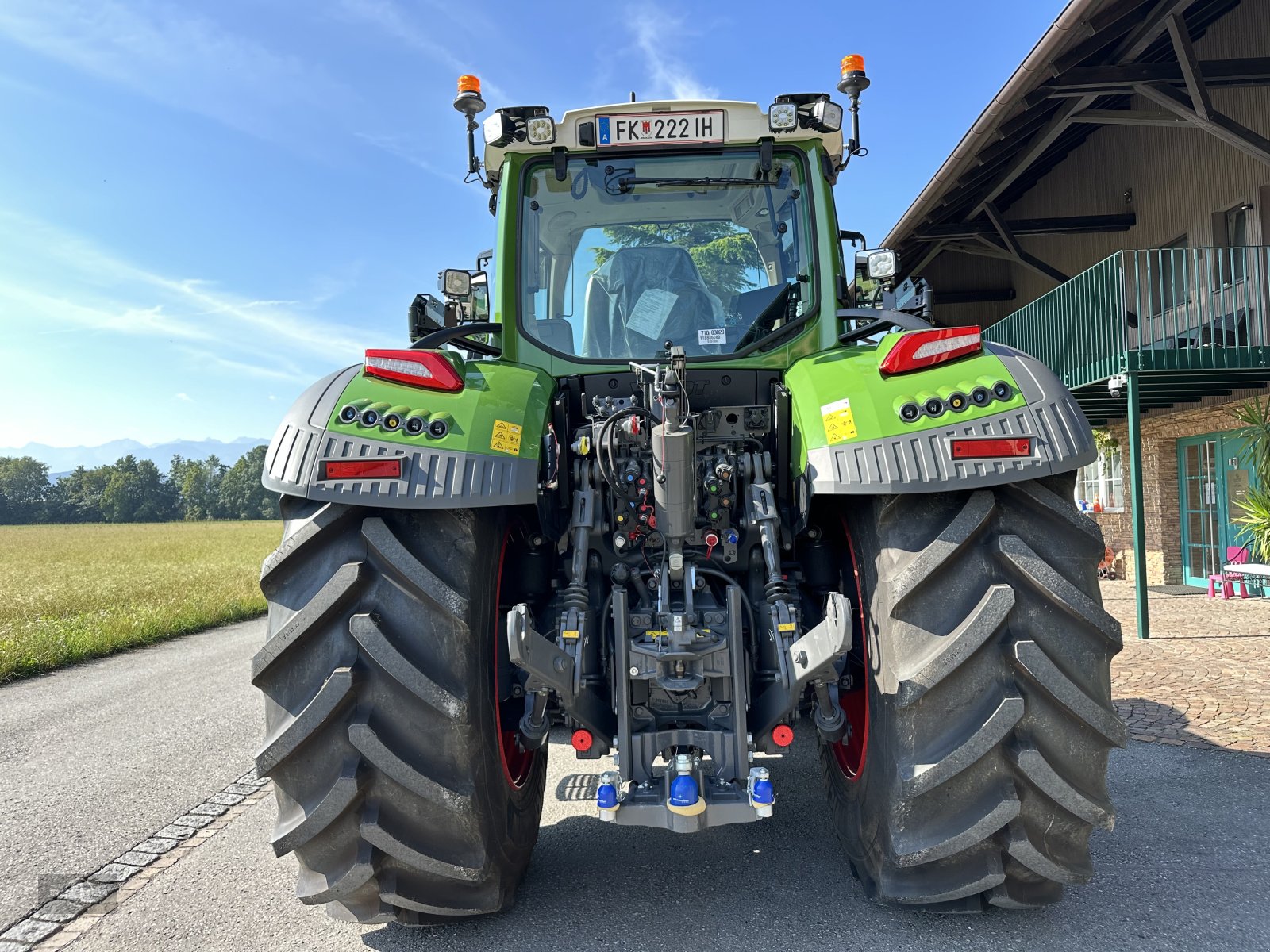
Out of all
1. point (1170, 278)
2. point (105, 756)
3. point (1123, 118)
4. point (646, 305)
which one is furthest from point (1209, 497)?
point (105, 756)

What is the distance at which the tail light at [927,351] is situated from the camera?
2.46m

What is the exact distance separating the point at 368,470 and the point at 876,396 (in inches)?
57.4

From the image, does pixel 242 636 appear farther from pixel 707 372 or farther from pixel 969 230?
pixel 969 230

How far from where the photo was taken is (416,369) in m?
2.52

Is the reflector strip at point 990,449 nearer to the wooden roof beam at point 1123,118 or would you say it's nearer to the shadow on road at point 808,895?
the shadow on road at point 808,895

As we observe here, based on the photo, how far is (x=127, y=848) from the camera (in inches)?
134

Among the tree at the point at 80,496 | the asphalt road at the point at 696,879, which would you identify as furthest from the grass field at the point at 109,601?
the tree at the point at 80,496

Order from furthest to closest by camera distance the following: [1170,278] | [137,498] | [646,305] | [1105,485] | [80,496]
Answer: [80,496] < [137,498] < [1105,485] < [1170,278] < [646,305]

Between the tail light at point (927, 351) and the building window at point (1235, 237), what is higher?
the building window at point (1235, 237)

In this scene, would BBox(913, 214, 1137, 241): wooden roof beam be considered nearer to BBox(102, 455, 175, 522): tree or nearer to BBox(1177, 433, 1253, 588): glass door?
BBox(1177, 433, 1253, 588): glass door

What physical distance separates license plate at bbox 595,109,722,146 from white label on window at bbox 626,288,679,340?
59 cm

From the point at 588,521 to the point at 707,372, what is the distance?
0.79 metres

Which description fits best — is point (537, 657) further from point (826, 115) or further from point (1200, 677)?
point (1200, 677)

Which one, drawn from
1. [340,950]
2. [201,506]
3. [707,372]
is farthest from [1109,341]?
[201,506]
